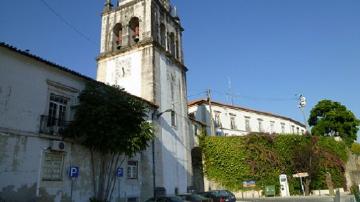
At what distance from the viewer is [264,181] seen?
30.6 m

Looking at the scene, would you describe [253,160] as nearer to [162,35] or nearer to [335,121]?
[162,35]

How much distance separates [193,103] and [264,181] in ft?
50.8

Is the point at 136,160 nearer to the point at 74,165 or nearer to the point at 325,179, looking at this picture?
the point at 74,165

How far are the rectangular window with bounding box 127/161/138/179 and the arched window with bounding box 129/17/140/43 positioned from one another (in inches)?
459

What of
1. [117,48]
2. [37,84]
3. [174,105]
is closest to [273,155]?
[174,105]

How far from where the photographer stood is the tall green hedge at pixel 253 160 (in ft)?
99.9

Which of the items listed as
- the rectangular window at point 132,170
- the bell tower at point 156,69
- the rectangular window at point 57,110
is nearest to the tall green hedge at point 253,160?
the bell tower at point 156,69

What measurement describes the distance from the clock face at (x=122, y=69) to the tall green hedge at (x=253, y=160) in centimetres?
1024

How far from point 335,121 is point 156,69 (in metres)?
30.6

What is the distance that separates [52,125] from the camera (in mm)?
16516

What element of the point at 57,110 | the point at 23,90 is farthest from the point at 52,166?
the point at 23,90

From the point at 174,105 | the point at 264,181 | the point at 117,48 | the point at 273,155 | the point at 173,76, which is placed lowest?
the point at 264,181

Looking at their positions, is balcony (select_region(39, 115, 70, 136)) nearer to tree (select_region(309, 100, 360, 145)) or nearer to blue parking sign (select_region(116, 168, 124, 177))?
blue parking sign (select_region(116, 168, 124, 177))

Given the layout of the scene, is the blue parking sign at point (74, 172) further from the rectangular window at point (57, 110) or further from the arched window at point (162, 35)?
the arched window at point (162, 35)
